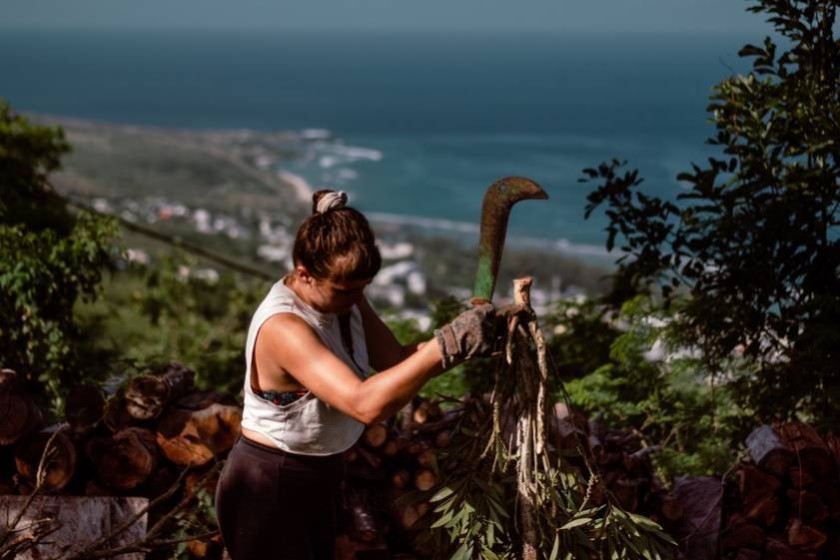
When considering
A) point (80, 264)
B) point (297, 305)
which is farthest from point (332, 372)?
point (80, 264)

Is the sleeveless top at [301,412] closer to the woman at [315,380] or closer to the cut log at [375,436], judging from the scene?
the woman at [315,380]

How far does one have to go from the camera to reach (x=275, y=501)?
237cm

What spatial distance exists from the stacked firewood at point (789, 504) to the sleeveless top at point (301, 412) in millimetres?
1730

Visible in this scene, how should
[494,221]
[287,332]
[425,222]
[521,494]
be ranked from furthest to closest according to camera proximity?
[425,222] → [521,494] → [494,221] → [287,332]

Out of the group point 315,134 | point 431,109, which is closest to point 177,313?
point 315,134

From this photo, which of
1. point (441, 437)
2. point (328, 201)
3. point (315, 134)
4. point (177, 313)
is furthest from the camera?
point (315, 134)

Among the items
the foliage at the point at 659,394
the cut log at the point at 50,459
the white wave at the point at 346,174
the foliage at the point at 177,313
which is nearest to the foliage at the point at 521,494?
the foliage at the point at 659,394

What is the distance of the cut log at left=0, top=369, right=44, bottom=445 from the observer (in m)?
3.28

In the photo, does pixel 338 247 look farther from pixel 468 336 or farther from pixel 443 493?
pixel 443 493

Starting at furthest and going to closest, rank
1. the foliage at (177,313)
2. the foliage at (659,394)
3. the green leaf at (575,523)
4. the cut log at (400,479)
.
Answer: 1. the foliage at (177,313)
2. the foliage at (659,394)
3. the cut log at (400,479)
4. the green leaf at (575,523)

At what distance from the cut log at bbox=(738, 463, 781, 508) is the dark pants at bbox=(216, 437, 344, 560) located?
1.69m

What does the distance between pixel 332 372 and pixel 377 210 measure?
38646mm

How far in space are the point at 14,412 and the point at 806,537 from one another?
294 cm

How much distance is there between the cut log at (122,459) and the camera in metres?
3.31
